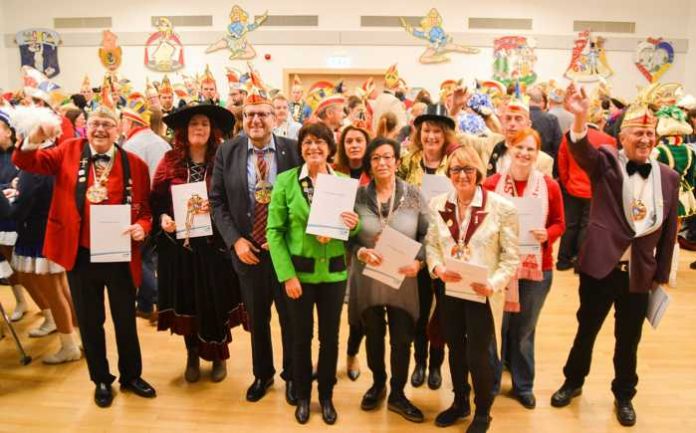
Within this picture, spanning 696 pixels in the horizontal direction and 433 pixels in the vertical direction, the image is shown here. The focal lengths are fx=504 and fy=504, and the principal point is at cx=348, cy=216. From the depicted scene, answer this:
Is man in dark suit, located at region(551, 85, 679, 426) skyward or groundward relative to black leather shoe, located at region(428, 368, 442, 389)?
skyward

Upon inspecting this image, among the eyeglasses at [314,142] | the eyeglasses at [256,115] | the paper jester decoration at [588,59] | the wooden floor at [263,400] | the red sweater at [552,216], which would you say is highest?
the paper jester decoration at [588,59]

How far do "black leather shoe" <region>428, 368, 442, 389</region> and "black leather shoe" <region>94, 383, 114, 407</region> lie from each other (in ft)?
6.15

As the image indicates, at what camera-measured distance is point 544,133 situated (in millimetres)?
5672

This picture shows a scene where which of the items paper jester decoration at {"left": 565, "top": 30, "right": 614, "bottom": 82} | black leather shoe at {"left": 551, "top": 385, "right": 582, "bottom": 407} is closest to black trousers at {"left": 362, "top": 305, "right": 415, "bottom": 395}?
black leather shoe at {"left": 551, "top": 385, "right": 582, "bottom": 407}

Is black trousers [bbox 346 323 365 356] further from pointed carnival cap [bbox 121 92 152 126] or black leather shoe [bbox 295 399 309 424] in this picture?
pointed carnival cap [bbox 121 92 152 126]

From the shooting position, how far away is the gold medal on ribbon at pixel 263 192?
270cm

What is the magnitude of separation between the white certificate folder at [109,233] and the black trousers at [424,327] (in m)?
1.61

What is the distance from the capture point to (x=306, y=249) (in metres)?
2.45

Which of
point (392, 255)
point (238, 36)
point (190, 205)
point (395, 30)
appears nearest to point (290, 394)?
point (392, 255)

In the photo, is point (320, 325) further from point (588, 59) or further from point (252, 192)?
point (588, 59)

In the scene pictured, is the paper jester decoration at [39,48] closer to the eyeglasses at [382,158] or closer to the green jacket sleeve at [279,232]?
the green jacket sleeve at [279,232]

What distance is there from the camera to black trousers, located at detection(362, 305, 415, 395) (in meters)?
2.59

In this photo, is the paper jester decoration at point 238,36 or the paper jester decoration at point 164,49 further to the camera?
the paper jester decoration at point 164,49

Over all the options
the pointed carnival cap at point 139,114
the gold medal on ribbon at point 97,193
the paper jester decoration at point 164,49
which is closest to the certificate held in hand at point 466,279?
the gold medal on ribbon at point 97,193
